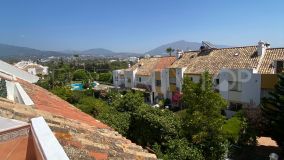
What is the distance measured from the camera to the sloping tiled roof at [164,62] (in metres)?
47.0

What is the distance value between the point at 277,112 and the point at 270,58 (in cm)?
915

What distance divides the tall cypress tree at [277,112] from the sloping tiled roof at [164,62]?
24.0 m

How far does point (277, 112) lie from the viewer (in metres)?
22.9

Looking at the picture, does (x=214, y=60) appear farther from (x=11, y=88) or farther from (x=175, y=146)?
(x=11, y=88)

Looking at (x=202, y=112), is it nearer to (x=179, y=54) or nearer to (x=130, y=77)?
(x=179, y=54)

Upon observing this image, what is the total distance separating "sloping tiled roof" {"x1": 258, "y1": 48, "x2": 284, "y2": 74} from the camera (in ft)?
94.5

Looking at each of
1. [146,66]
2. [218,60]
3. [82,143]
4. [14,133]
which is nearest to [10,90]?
[82,143]

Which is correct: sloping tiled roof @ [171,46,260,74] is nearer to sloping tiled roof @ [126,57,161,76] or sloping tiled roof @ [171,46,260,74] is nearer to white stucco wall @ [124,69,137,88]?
sloping tiled roof @ [126,57,161,76]

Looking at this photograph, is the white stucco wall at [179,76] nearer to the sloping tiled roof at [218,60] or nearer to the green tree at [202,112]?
the sloping tiled roof at [218,60]

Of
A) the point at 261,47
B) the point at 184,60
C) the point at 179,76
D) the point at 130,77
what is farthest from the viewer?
the point at 130,77

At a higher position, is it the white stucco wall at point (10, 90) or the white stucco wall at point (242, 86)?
the white stucco wall at point (10, 90)

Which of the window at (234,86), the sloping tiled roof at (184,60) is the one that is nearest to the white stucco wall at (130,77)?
the sloping tiled roof at (184,60)

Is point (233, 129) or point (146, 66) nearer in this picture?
point (233, 129)

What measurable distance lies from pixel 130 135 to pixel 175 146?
17.3 feet
